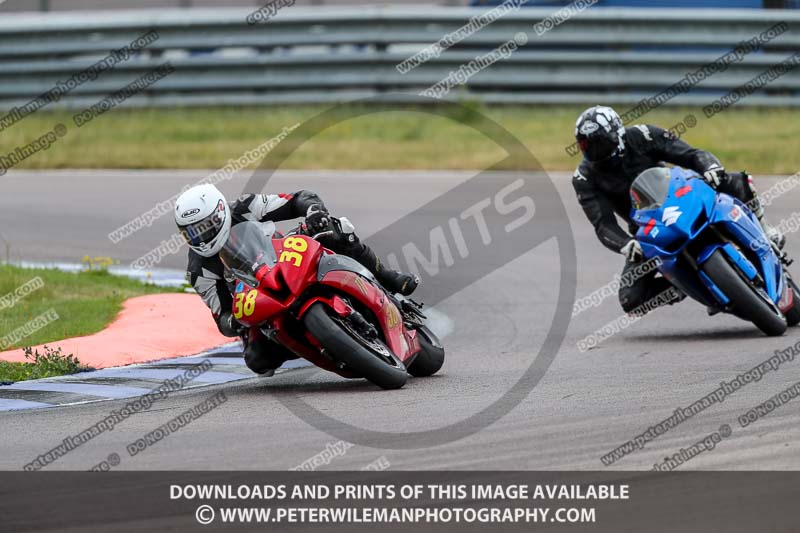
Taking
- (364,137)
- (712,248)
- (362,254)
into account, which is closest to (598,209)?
(712,248)

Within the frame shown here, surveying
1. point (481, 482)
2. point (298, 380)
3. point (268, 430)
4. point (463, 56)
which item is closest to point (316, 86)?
point (463, 56)

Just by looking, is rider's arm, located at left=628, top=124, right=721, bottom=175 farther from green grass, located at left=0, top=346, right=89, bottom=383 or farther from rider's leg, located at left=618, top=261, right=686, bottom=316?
green grass, located at left=0, top=346, right=89, bottom=383

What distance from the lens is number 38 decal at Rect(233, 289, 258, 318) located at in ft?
25.0

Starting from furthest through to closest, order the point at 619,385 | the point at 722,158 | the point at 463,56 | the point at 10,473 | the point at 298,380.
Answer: the point at 463,56 → the point at 722,158 → the point at 298,380 → the point at 619,385 → the point at 10,473

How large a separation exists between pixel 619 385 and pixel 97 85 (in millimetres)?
14841

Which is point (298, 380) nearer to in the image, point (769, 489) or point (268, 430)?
point (268, 430)

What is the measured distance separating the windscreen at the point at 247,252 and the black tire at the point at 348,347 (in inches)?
17.4

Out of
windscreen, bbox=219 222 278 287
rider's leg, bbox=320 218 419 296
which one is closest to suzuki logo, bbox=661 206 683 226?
rider's leg, bbox=320 218 419 296

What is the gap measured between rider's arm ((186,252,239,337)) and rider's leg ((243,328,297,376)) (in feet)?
0.50

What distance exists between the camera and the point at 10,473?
602 centimetres

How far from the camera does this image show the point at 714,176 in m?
9.77

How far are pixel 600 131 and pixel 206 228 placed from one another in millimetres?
3769

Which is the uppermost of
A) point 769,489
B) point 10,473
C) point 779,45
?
point 779,45

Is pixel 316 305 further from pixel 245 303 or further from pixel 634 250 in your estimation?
pixel 634 250
